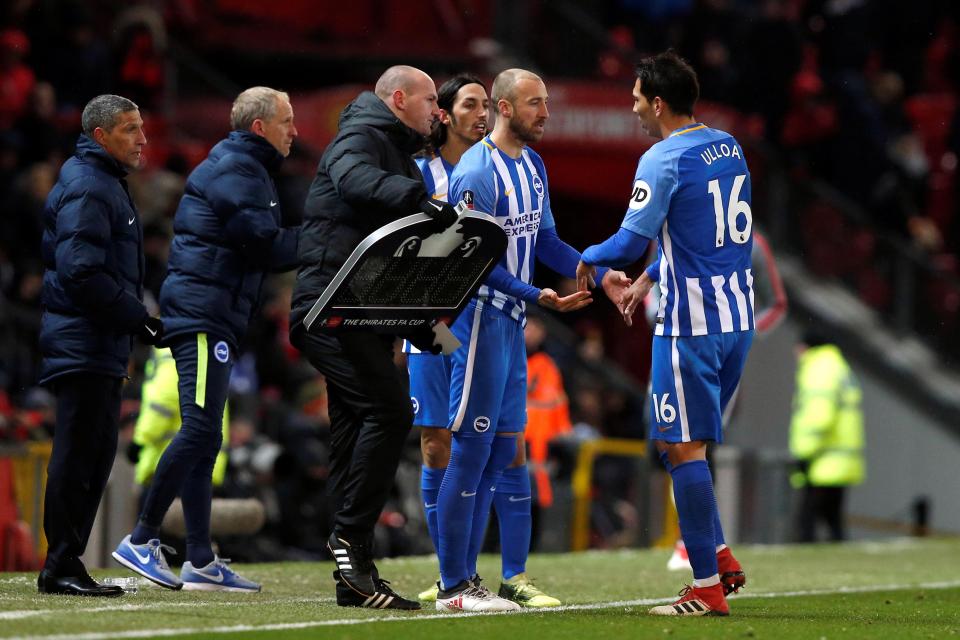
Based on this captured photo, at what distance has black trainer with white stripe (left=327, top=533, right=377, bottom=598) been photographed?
23.7 feet

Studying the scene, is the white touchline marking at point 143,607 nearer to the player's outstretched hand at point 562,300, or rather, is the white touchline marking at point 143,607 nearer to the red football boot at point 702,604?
the red football boot at point 702,604

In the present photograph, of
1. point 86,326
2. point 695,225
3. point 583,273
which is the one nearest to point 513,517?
point 583,273

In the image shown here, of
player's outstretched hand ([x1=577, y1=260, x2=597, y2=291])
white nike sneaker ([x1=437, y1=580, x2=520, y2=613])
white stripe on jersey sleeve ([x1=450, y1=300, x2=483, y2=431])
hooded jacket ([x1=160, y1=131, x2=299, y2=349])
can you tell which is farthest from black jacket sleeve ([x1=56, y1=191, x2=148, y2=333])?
player's outstretched hand ([x1=577, y1=260, x2=597, y2=291])

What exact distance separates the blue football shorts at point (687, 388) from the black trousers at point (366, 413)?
1.06m

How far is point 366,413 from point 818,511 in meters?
9.41

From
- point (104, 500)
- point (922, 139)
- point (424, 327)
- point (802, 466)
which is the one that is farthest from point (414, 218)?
point (922, 139)

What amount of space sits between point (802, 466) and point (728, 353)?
8.64 meters

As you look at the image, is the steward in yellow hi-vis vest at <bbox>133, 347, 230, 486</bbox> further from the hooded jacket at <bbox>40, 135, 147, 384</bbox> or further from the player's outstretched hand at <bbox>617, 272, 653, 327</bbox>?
the player's outstretched hand at <bbox>617, 272, 653, 327</bbox>

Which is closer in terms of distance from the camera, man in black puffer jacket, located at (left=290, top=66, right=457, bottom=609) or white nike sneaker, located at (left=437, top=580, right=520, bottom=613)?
man in black puffer jacket, located at (left=290, top=66, right=457, bottom=609)

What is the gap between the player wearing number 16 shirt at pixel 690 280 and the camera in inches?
293

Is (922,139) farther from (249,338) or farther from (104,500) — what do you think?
(104,500)

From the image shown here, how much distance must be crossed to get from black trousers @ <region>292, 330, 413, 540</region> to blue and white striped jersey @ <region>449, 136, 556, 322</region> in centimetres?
68

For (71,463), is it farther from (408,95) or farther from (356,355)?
(408,95)

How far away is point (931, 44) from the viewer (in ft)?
76.8
